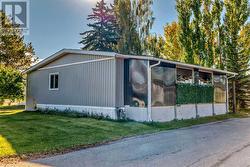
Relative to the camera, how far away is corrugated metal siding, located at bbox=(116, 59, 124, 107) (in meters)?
11.6

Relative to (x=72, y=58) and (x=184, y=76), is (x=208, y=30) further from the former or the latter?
(x=72, y=58)

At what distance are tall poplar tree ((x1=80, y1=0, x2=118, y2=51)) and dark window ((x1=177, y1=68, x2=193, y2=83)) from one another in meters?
16.6

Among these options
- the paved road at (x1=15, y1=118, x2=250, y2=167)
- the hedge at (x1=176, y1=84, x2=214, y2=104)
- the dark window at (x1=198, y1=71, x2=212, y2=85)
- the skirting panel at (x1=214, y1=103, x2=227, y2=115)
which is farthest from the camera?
the skirting panel at (x1=214, y1=103, x2=227, y2=115)

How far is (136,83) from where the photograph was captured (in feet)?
37.6

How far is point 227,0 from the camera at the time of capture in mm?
21531

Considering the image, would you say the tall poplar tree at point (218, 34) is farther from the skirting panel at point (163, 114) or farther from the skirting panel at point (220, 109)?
the skirting panel at point (163, 114)

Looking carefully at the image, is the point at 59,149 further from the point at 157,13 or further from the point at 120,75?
the point at 157,13

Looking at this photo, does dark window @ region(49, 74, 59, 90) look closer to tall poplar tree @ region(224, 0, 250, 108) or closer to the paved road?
the paved road

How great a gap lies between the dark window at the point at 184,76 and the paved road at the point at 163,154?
5.71 m

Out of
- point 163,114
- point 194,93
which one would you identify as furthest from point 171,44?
point 163,114

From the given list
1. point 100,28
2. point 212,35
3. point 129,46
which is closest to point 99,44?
point 100,28

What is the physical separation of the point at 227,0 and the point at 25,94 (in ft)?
59.3

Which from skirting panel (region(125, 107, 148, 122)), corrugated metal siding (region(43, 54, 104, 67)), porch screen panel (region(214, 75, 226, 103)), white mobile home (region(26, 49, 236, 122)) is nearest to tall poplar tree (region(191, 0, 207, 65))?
porch screen panel (region(214, 75, 226, 103))

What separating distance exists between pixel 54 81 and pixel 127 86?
6.09 m
